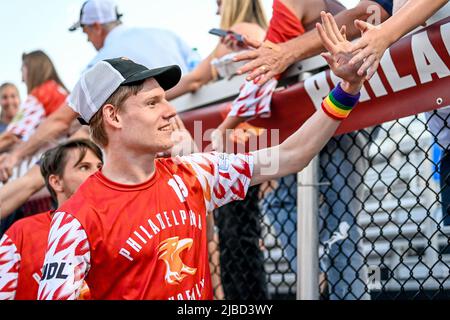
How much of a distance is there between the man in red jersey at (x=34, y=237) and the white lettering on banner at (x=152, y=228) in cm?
101

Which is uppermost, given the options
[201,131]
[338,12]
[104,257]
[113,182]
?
[338,12]

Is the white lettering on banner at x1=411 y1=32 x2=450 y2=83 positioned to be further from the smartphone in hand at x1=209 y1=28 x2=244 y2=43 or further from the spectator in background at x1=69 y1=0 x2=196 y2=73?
the spectator in background at x1=69 y1=0 x2=196 y2=73

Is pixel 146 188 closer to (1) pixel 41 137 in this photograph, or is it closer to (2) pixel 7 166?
(1) pixel 41 137

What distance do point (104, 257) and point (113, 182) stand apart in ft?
0.97

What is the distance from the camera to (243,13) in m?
4.75

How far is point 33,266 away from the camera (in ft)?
12.7

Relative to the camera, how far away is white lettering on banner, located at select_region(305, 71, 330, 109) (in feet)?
13.1

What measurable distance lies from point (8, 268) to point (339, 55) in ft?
5.92

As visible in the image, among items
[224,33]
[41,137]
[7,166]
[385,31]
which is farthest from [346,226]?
[7,166]

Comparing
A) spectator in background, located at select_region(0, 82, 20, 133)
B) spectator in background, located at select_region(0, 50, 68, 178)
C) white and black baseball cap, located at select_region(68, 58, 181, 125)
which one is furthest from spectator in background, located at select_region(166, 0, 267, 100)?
spectator in background, located at select_region(0, 82, 20, 133)

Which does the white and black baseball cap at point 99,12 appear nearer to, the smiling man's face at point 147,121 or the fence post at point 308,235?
the fence post at point 308,235

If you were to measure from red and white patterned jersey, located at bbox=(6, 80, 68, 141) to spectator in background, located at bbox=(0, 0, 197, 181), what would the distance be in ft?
0.73

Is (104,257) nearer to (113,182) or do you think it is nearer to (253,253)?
(113,182)
